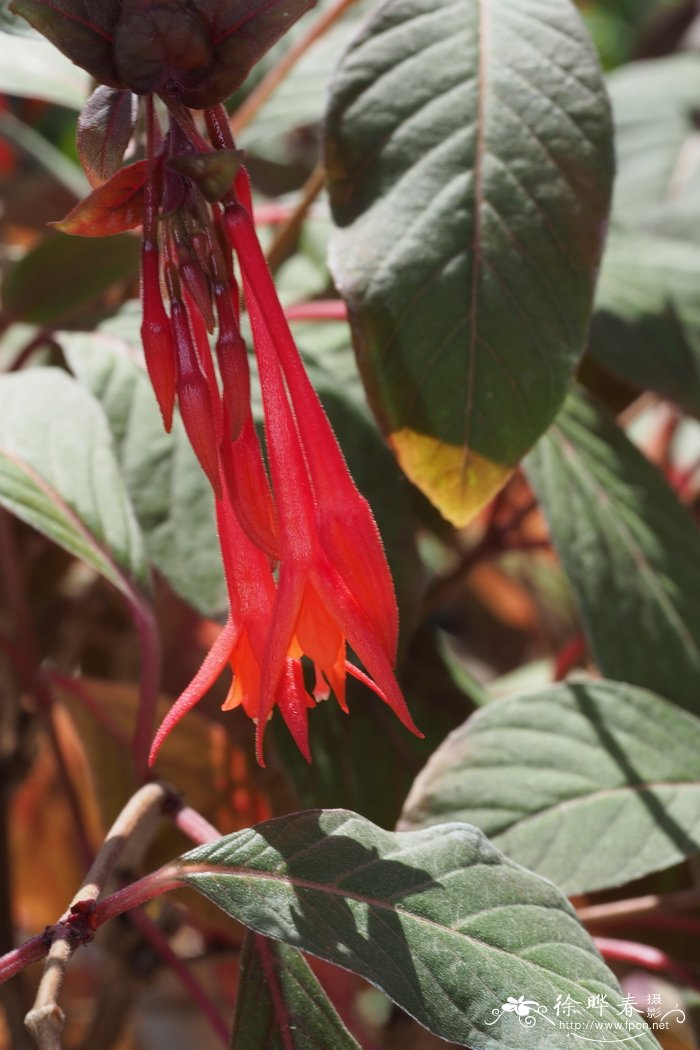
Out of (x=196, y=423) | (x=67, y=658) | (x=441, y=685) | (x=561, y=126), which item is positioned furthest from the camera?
(x=67, y=658)

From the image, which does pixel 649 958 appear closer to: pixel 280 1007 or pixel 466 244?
pixel 280 1007

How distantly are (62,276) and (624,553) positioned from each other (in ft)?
1.16

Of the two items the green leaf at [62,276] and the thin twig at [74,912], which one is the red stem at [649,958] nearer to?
the thin twig at [74,912]

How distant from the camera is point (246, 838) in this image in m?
0.37

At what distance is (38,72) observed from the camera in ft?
2.37

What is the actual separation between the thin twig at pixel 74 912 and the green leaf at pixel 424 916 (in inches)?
1.1

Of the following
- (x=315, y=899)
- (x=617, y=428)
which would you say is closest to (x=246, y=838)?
(x=315, y=899)

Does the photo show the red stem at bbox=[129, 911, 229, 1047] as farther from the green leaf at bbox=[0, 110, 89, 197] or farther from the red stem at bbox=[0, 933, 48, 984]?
the green leaf at bbox=[0, 110, 89, 197]

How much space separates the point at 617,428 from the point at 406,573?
0.62 feet

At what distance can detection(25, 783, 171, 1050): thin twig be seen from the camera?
1.01ft

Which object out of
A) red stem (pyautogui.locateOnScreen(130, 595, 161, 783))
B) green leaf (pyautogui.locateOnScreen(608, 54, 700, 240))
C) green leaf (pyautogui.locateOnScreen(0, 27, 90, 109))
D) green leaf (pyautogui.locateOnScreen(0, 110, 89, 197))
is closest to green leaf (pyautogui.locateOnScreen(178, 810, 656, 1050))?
red stem (pyautogui.locateOnScreen(130, 595, 161, 783))

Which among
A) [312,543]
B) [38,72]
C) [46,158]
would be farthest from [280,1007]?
[46,158]

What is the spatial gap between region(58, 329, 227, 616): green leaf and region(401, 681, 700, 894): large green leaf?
5.0 inches

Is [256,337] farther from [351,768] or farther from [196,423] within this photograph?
[351,768]
